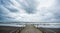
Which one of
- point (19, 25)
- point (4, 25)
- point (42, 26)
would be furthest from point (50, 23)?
point (4, 25)

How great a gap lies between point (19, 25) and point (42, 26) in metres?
0.43

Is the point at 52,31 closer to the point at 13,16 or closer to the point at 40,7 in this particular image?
the point at 40,7

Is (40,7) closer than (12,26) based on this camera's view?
Yes

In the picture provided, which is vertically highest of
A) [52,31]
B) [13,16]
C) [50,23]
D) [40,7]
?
[40,7]

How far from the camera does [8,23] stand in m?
2.20

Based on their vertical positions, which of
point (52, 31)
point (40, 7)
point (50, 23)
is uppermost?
point (40, 7)

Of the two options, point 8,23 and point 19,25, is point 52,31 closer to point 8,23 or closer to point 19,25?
point 19,25

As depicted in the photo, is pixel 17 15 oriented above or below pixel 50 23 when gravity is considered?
above

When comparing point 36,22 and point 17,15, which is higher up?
point 17,15

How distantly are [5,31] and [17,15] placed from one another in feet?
1.18

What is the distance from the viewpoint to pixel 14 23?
7.32 feet

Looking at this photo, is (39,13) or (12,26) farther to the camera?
(12,26)

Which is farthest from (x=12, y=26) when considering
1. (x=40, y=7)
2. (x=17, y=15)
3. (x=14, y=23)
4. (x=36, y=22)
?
(x=40, y=7)

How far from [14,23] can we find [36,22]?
1.39ft
